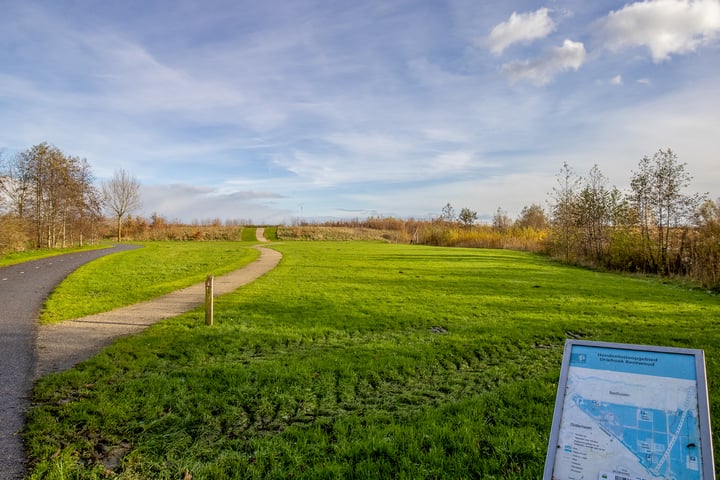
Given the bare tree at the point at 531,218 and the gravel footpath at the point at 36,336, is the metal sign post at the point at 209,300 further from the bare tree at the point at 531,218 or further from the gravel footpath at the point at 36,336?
the bare tree at the point at 531,218

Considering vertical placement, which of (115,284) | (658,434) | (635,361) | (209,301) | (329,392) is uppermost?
(635,361)

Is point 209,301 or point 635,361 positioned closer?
point 635,361

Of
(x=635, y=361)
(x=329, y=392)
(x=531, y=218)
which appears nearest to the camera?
(x=635, y=361)

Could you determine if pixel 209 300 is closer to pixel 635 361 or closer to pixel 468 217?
pixel 635 361

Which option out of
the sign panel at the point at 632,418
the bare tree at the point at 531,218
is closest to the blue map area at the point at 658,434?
the sign panel at the point at 632,418

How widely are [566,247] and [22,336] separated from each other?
95.0 ft

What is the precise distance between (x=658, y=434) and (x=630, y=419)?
136mm

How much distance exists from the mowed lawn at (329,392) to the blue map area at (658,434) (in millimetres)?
1370

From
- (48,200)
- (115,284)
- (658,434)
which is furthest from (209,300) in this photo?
(48,200)

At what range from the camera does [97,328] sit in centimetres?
796

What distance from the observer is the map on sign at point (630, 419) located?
2139 mm

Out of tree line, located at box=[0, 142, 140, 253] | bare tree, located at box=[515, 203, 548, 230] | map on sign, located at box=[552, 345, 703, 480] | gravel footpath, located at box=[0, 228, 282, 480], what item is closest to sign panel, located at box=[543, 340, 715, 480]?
map on sign, located at box=[552, 345, 703, 480]

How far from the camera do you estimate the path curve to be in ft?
20.2

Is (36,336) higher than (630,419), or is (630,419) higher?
(630,419)
